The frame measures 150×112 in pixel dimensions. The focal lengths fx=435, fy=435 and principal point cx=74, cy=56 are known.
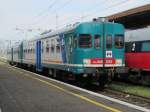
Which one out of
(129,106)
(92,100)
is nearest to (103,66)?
(92,100)

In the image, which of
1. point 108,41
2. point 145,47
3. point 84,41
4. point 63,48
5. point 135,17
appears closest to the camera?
point 84,41

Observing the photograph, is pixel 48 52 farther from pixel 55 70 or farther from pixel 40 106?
pixel 40 106

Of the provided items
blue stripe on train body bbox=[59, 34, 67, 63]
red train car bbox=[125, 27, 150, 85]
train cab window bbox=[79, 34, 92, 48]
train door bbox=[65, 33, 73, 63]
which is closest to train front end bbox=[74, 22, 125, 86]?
train cab window bbox=[79, 34, 92, 48]

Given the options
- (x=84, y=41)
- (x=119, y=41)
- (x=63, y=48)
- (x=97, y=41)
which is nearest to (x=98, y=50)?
(x=97, y=41)

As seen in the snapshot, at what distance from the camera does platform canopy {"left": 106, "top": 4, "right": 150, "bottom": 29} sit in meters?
26.0

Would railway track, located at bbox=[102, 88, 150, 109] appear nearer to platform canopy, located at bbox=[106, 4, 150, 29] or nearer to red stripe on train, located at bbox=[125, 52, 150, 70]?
red stripe on train, located at bbox=[125, 52, 150, 70]

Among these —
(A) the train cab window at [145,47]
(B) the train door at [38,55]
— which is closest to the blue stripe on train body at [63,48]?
(A) the train cab window at [145,47]

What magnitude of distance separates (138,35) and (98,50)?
389 cm

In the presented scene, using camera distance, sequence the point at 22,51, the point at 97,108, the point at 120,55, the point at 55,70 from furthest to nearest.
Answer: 1. the point at 22,51
2. the point at 55,70
3. the point at 120,55
4. the point at 97,108

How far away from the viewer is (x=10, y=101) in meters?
15.6

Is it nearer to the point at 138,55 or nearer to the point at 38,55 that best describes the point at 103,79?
the point at 138,55

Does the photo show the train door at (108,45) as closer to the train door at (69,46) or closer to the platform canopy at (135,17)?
the train door at (69,46)

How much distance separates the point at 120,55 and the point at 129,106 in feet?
27.2

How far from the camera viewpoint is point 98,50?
70.8ft
